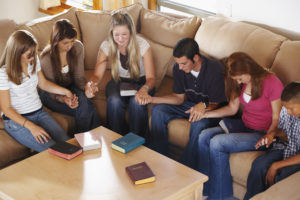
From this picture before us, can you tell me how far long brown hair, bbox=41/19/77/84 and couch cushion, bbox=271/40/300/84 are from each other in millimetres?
1474

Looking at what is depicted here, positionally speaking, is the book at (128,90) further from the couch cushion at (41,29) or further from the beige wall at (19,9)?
the beige wall at (19,9)

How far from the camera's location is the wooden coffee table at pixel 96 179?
191 cm

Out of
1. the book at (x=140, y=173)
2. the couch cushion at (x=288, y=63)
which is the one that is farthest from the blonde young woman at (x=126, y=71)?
the couch cushion at (x=288, y=63)

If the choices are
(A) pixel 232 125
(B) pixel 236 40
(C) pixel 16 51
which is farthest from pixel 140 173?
(B) pixel 236 40

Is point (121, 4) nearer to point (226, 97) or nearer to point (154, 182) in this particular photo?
point (226, 97)

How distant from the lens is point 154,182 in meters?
1.98

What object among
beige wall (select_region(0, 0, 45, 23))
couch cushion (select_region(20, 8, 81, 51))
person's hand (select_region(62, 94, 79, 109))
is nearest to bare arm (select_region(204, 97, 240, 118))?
person's hand (select_region(62, 94, 79, 109))

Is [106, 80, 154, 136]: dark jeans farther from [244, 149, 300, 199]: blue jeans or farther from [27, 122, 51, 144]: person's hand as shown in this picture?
[244, 149, 300, 199]: blue jeans

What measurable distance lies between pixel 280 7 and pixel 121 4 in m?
1.89

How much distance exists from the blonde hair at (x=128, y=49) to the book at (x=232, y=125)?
0.85 metres

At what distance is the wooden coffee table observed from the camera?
75.1 inches

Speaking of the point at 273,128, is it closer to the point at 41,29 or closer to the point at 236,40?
the point at 236,40

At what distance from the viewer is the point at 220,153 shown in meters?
2.37

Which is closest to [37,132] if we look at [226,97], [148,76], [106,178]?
[106,178]
